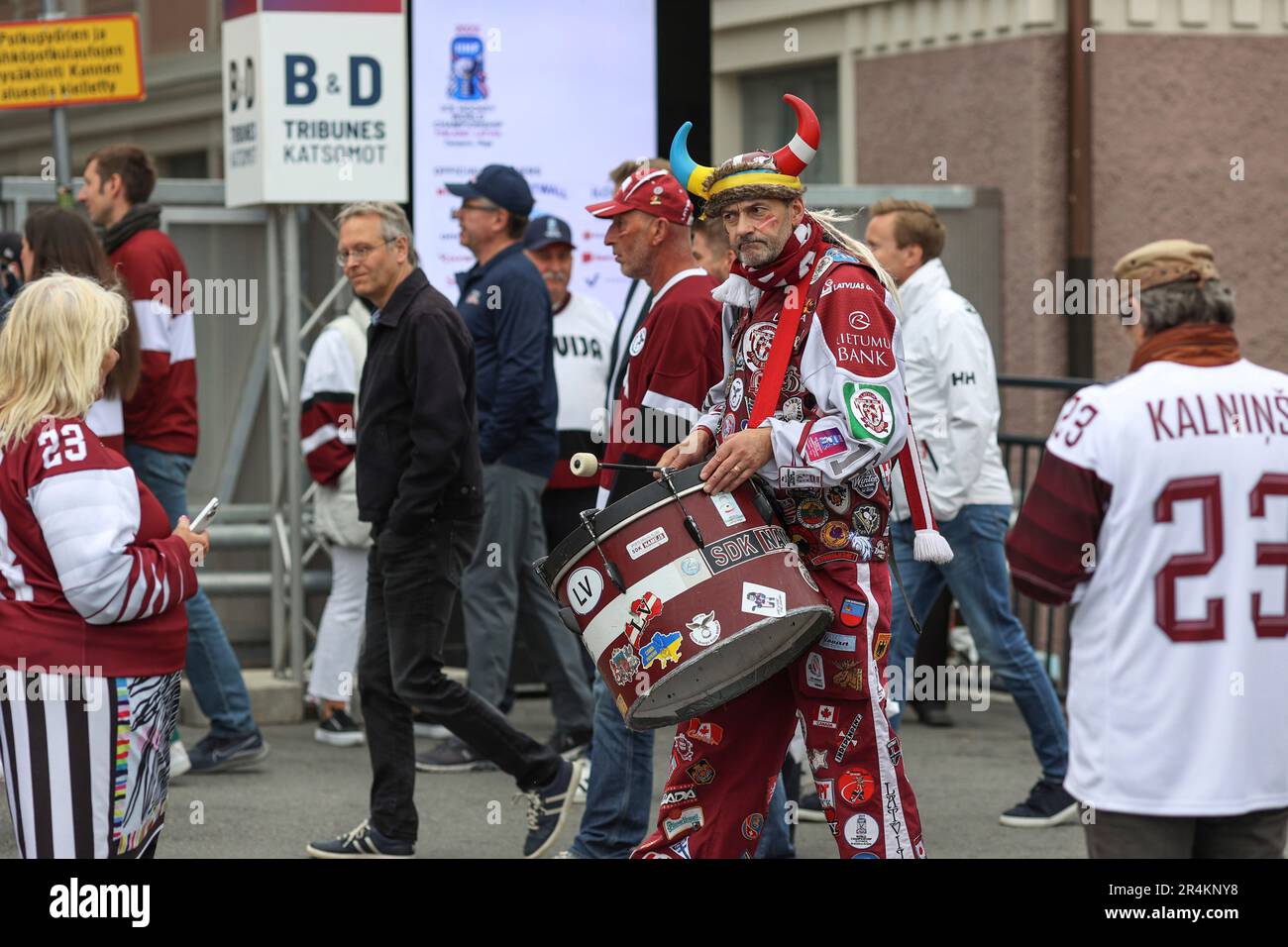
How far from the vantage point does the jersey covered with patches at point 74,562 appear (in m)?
4.26

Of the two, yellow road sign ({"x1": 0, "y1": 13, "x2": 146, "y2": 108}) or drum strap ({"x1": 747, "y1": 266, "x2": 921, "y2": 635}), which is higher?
yellow road sign ({"x1": 0, "y1": 13, "x2": 146, "y2": 108})

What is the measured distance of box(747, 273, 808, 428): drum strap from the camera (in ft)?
15.4

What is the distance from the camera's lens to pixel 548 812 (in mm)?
6422

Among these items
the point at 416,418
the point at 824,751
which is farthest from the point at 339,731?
the point at 824,751

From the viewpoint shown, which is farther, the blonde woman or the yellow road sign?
the yellow road sign

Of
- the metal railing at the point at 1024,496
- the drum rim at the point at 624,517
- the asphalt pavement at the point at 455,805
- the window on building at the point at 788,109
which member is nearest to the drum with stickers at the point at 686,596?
the drum rim at the point at 624,517

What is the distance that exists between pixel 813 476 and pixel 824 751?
25.7 inches

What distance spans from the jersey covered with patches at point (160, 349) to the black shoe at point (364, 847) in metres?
2.06

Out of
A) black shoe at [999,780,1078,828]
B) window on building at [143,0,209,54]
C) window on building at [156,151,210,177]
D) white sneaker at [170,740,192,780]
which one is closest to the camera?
black shoe at [999,780,1078,828]

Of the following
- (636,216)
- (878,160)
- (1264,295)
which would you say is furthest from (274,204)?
(1264,295)

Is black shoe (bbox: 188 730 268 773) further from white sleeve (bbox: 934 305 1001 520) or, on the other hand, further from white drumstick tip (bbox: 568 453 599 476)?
white drumstick tip (bbox: 568 453 599 476)

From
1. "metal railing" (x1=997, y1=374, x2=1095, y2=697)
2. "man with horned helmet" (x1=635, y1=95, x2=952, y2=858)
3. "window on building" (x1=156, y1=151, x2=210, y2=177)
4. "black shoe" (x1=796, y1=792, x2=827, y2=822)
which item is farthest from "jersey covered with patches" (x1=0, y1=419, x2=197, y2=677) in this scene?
"window on building" (x1=156, y1=151, x2=210, y2=177)

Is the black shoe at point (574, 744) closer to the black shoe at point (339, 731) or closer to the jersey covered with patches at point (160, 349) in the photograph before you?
the black shoe at point (339, 731)

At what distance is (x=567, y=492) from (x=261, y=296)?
1.80 m
